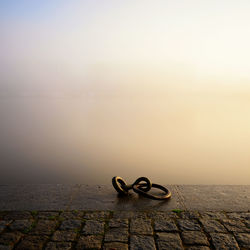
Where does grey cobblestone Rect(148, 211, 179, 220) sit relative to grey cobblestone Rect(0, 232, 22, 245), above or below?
below

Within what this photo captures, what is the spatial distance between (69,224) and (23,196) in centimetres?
120

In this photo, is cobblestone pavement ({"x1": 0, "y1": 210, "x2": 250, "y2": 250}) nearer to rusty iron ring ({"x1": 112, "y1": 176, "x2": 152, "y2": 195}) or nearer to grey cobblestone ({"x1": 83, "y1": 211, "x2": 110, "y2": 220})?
grey cobblestone ({"x1": 83, "y1": 211, "x2": 110, "y2": 220})

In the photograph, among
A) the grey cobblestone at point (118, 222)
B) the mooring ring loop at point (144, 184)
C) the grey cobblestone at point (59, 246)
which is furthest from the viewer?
the mooring ring loop at point (144, 184)

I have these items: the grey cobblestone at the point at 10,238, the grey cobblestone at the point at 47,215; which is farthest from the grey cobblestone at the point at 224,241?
the grey cobblestone at the point at 10,238

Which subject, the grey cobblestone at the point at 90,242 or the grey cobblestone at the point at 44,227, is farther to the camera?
the grey cobblestone at the point at 44,227

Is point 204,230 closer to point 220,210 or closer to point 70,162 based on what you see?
point 220,210

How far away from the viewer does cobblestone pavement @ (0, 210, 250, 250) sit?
275cm

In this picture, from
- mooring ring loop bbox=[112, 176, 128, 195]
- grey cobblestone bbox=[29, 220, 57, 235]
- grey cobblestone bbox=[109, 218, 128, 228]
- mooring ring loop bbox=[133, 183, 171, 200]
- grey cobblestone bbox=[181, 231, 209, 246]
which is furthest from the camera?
mooring ring loop bbox=[112, 176, 128, 195]

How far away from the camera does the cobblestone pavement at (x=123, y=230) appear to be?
275 cm

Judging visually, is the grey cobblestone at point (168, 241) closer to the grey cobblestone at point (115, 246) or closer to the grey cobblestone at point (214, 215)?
the grey cobblestone at point (115, 246)

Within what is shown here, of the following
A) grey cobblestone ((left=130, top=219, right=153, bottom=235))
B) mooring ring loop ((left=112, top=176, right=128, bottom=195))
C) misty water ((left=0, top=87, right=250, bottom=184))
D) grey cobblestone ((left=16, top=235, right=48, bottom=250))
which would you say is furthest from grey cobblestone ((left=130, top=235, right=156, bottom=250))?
misty water ((left=0, top=87, right=250, bottom=184))

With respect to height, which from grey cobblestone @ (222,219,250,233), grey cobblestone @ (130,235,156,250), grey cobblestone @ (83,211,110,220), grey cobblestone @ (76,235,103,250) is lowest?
grey cobblestone @ (83,211,110,220)

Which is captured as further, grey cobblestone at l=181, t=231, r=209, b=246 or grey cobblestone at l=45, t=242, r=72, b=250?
grey cobblestone at l=181, t=231, r=209, b=246

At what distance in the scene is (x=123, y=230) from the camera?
9.94 ft
